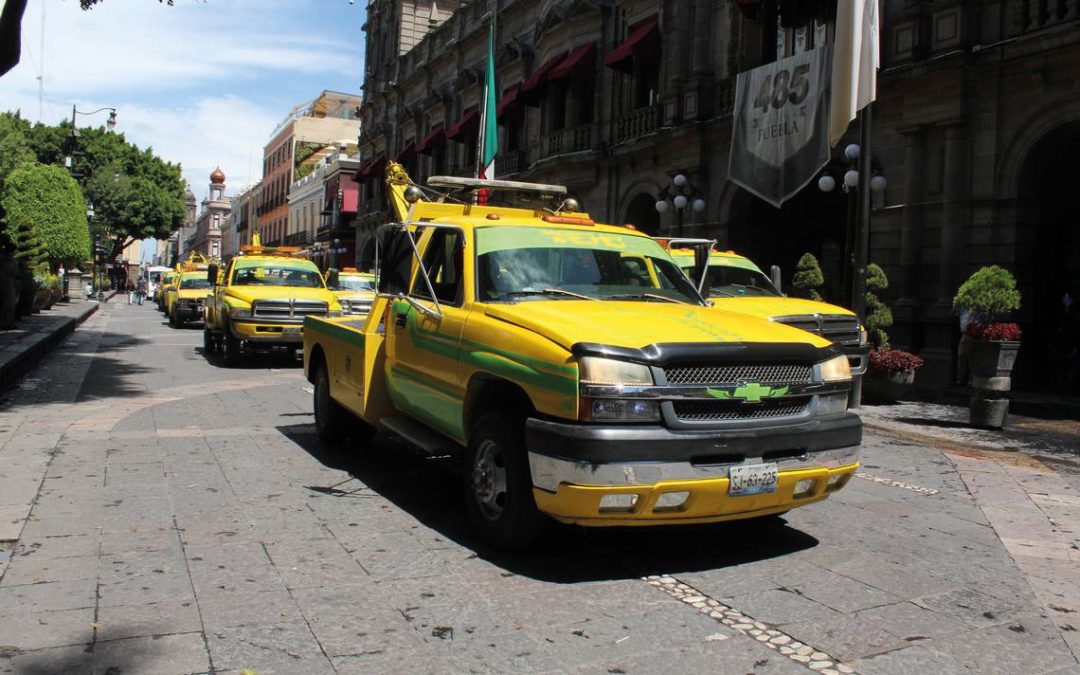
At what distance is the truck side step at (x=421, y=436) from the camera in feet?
19.9

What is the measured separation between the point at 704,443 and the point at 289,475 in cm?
395

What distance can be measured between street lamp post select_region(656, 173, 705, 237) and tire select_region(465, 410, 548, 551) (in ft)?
→ 52.8

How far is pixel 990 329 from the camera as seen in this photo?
1050 centimetres

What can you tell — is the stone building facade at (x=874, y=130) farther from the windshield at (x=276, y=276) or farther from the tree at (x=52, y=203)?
the tree at (x=52, y=203)

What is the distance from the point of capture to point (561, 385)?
181 inches

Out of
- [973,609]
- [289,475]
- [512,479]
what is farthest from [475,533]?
[973,609]

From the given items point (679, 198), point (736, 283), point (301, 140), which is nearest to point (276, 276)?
point (679, 198)

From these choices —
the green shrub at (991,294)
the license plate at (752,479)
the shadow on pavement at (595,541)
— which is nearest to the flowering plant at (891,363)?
the green shrub at (991,294)

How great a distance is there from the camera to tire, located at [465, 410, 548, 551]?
4957mm

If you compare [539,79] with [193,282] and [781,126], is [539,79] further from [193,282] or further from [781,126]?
[193,282]

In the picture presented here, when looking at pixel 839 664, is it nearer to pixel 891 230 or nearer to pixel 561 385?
pixel 561 385

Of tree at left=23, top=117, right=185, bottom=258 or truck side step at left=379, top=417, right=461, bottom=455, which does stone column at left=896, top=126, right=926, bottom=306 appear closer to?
truck side step at left=379, top=417, right=461, bottom=455

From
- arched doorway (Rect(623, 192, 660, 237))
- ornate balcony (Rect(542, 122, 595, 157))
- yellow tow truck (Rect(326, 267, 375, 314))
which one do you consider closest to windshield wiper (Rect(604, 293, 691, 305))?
yellow tow truck (Rect(326, 267, 375, 314))

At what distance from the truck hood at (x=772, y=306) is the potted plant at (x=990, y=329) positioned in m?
1.49
